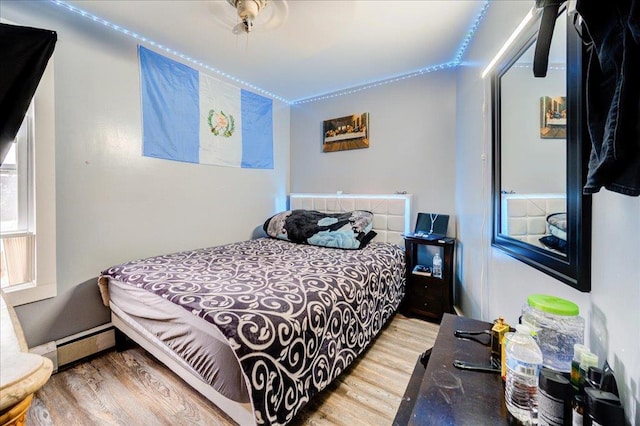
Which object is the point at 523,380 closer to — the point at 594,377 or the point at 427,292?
the point at 594,377

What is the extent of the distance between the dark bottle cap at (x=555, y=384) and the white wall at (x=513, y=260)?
0.45 ft

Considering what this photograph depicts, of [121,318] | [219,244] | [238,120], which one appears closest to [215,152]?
[238,120]

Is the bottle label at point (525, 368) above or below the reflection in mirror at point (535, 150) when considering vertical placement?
below

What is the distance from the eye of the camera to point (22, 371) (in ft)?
1.50

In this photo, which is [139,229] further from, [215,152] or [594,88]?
[594,88]

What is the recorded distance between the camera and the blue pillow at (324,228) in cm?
249

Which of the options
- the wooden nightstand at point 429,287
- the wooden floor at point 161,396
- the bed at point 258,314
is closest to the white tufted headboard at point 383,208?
the wooden nightstand at point 429,287

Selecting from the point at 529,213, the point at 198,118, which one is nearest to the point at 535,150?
the point at 529,213

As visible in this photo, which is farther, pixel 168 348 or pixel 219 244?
pixel 219 244

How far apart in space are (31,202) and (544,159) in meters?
2.88

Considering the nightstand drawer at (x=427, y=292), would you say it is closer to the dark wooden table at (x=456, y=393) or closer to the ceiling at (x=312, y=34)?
the dark wooden table at (x=456, y=393)

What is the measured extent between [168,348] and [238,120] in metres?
2.44

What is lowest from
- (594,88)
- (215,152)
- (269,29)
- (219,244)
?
(219,244)

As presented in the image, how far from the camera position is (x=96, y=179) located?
1924mm
